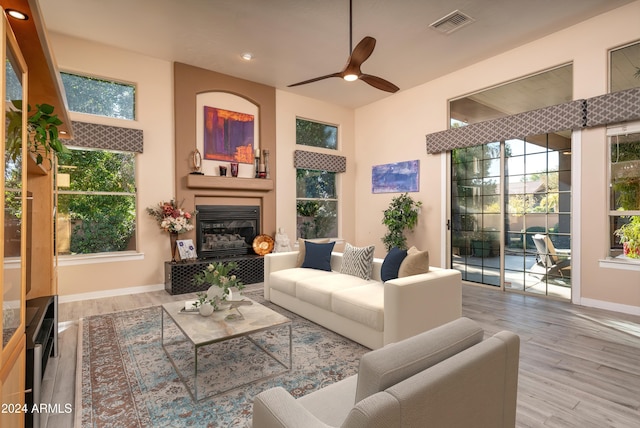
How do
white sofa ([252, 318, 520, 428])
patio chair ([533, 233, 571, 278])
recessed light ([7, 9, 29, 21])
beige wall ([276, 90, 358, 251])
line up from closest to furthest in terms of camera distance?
1. white sofa ([252, 318, 520, 428])
2. recessed light ([7, 9, 29, 21])
3. patio chair ([533, 233, 571, 278])
4. beige wall ([276, 90, 358, 251])

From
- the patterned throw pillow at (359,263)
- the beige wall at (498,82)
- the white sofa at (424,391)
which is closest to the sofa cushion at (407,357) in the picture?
the white sofa at (424,391)

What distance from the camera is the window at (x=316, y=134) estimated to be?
6469 mm

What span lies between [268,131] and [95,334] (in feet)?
13.3

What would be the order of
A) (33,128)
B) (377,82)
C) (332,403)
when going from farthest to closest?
1. (377,82)
2. (33,128)
3. (332,403)

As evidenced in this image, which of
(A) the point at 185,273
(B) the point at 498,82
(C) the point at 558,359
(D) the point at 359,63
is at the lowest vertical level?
(C) the point at 558,359

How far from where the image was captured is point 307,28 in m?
4.04

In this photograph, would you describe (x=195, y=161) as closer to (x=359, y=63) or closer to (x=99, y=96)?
(x=99, y=96)

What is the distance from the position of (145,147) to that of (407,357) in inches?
192

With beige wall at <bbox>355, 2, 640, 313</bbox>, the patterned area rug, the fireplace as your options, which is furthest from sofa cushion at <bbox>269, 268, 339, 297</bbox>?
beige wall at <bbox>355, 2, 640, 313</bbox>

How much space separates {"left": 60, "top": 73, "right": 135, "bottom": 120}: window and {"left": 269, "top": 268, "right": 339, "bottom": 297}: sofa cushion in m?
3.18

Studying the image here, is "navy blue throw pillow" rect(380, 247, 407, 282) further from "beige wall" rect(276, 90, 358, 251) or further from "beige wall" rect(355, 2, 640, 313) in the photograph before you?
"beige wall" rect(276, 90, 358, 251)

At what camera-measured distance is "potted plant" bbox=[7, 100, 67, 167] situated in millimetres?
1361

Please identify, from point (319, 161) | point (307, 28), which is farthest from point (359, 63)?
point (319, 161)

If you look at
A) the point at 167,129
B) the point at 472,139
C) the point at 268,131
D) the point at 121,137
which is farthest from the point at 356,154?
the point at 121,137
